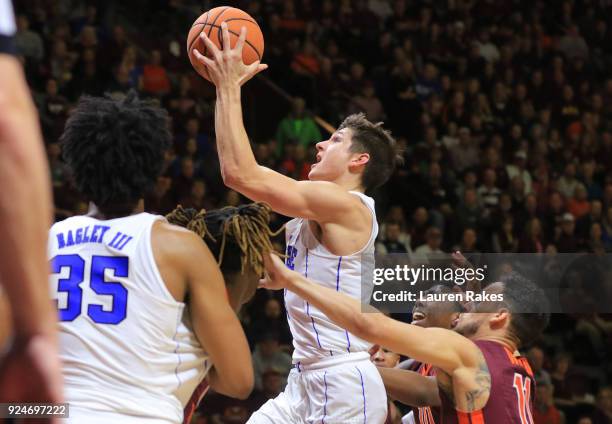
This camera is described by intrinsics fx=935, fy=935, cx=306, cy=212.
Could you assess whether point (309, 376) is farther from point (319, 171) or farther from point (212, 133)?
point (212, 133)

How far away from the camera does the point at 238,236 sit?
2715 millimetres

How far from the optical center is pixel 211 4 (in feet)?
39.6

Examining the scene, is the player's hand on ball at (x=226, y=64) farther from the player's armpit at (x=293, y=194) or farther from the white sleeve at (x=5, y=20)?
the white sleeve at (x=5, y=20)

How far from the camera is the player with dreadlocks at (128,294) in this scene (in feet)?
7.93

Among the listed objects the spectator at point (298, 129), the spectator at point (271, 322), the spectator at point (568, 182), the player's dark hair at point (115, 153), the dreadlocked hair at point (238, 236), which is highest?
the spectator at point (298, 129)

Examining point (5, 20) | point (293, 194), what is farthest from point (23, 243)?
point (293, 194)

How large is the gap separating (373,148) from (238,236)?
6.73 feet

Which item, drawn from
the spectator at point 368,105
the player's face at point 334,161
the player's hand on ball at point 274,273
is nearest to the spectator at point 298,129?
the spectator at point 368,105

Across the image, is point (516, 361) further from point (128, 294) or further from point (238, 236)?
point (128, 294)

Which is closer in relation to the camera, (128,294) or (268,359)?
(128,294)

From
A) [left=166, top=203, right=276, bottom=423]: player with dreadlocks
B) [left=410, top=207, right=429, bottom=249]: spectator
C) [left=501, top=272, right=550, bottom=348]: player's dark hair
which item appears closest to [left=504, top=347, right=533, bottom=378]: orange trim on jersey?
[left=501, top=272, right=550, bottom=348]: player's dark hair

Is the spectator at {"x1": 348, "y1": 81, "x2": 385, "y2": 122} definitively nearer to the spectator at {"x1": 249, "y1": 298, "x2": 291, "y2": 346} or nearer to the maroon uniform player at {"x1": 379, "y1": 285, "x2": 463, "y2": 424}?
the spectator at {"x1": 249, "y1": 298, "x2": 291, "y2": 346}

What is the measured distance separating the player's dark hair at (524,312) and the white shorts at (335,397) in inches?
25.9

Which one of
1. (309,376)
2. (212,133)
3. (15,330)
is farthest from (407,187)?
(15,330)
